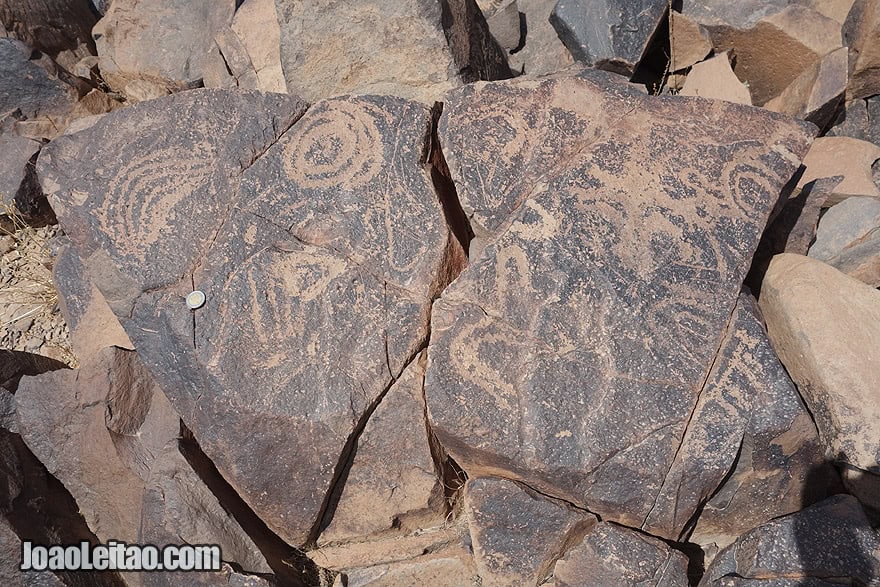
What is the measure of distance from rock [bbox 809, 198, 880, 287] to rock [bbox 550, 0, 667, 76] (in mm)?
1140

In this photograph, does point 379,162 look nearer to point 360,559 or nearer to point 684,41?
point 360,559

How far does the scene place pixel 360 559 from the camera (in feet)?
8.13

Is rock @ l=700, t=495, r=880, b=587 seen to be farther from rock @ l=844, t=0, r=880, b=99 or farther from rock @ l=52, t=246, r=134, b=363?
rock @ l=52, t=246, r=134, b=363

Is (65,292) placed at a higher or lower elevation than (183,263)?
lower

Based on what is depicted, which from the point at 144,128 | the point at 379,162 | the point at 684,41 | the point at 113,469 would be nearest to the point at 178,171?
the point at 144,128

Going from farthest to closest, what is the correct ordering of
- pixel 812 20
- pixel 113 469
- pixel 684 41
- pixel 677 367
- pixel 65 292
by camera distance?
pixel 684 41 → pixel 812 20 → pixel 65 292 → pixel 113 469 → pixel 677 367

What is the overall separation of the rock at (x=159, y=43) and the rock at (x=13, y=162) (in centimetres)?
75

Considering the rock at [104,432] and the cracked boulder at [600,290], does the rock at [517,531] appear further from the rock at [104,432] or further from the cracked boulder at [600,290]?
the rock at [104,432]

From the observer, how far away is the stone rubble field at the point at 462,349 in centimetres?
213

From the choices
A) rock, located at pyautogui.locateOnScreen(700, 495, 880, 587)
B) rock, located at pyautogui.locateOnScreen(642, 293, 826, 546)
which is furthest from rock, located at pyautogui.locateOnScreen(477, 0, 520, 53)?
rock, located at pyautogui.locateOnScreen(700, 495, 880, 587)

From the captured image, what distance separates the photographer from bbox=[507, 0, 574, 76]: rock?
11.4 ft

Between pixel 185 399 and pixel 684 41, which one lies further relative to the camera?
pixel 684 41

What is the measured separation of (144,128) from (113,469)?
1294mm

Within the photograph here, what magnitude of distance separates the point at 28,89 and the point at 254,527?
9.80ft
